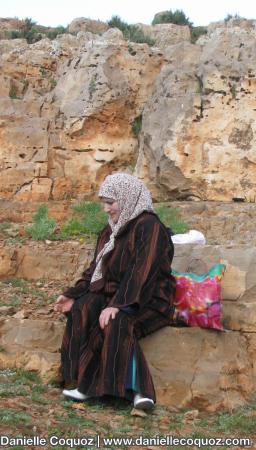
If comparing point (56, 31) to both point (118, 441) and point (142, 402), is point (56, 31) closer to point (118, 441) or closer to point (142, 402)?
→ point (142, 402)

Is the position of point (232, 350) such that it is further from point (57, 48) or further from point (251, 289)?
point (57, 48)

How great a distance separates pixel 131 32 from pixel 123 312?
10.9 metres

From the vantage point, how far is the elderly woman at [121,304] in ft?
12.1

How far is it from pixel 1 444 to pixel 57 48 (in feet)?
26.4

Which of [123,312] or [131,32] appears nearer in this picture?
[123,312]

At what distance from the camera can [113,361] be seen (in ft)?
12.0

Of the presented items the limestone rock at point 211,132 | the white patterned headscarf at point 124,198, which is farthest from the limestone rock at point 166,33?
the white patterned headscarf at point 124,198

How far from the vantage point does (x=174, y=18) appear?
56.1 feet

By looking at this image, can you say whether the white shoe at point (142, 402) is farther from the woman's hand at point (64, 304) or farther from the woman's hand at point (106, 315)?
the woman's hand at point (64, 304)

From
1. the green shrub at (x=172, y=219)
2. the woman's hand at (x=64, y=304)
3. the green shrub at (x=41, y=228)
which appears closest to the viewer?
the woman's hand at (x=64, y=304)

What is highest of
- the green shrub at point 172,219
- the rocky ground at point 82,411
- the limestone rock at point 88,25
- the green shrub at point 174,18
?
the green shrub at point 174,18

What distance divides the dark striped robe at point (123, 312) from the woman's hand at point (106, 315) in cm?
2

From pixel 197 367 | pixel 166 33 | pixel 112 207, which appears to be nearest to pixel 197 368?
pixel 197 367

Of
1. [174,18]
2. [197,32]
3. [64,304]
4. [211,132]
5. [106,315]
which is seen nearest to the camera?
[106,315]
